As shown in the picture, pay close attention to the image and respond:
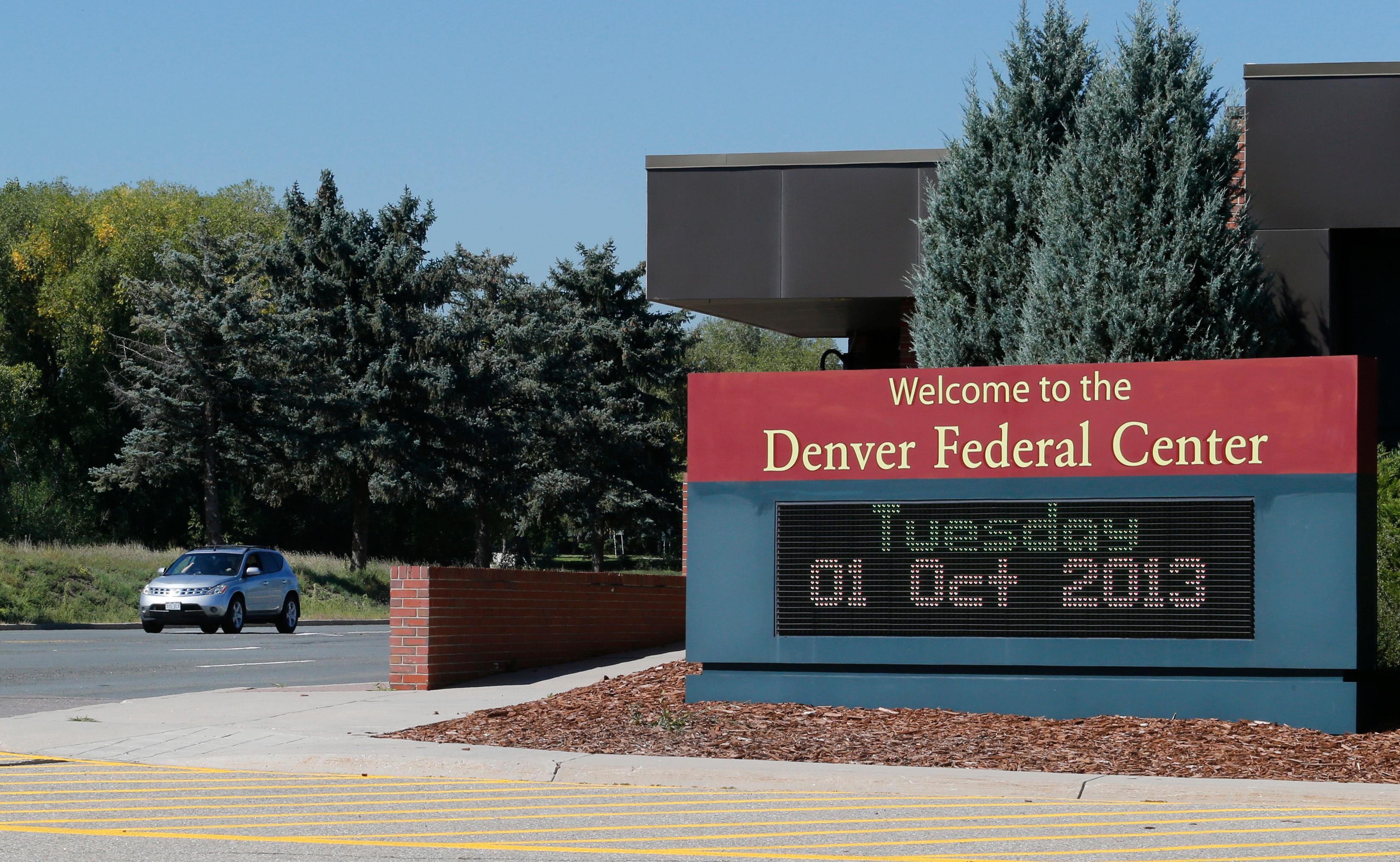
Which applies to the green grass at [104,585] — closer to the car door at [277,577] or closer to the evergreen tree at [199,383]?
the car door at [277,577]

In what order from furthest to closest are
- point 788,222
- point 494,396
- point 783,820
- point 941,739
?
point 494,396 < point 788,222 < point 941,739 < point 783,820

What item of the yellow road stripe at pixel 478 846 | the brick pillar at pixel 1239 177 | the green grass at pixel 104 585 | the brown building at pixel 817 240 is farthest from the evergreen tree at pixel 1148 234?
the green grass at pixel 104 585

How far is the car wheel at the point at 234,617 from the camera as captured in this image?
2991 cm

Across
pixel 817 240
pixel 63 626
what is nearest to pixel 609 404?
pixel 63 626

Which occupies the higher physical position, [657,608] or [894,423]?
[894,423]

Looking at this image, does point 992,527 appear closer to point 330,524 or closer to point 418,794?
point 418,794

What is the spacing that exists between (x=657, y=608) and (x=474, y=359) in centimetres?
3886

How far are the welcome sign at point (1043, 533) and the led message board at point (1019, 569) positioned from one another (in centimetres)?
2

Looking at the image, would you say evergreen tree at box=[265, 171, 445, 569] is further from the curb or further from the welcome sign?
the welcome sign

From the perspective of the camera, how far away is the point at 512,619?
16219 millimetres

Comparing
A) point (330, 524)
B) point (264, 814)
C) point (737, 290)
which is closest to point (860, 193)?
point (737, 290)

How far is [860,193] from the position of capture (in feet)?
55.3

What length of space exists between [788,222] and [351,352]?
126ft

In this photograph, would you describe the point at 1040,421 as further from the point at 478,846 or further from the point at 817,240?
the point at 478,846
